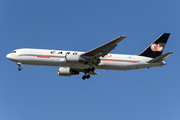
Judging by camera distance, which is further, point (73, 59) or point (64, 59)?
point (64, 59)

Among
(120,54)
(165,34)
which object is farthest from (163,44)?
(120,54)

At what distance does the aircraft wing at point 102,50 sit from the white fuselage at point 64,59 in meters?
1.76

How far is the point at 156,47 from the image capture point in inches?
1737

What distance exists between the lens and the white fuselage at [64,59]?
4031 centimetres

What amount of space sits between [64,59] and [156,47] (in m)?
15.7

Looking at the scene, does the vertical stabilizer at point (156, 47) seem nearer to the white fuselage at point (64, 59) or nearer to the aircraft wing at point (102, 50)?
the white fuselage at point (64, 59)

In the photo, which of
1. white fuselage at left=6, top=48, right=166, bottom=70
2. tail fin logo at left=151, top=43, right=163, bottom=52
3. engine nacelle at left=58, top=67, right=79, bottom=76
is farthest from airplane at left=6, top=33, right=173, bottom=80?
engine nacelle at left=58, top=67, right=79, bottom=76

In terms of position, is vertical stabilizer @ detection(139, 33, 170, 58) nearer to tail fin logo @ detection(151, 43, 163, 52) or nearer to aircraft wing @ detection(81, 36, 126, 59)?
tail fin logo @ detection(151, 43, 163, 52)

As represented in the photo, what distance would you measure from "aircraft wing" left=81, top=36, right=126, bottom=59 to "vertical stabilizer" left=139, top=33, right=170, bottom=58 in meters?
8.04

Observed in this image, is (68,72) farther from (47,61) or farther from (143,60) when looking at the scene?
(143,60)

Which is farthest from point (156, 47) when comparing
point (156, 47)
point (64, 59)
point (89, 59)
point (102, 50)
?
point (64, 59)

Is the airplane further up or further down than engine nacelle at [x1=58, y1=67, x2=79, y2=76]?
further up

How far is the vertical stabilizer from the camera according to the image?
143 ft

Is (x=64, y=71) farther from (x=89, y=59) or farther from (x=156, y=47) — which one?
(x=156, y=47)
